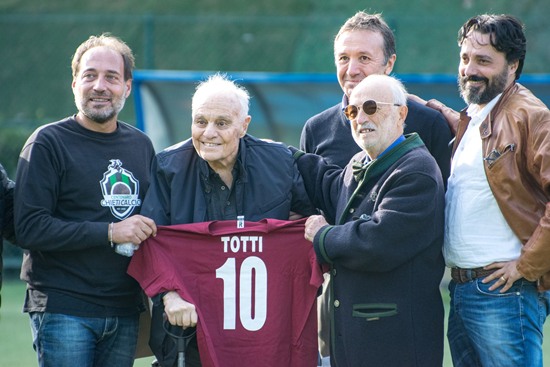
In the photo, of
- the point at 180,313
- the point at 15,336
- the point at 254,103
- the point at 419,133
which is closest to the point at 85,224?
the point at 180,313

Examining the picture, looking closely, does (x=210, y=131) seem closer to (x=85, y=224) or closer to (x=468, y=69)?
(x=85, y=224)

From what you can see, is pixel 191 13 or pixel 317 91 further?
pixel 191 13

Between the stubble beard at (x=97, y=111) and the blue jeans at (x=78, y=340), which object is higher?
the stubble beard at (x=97, y=111)

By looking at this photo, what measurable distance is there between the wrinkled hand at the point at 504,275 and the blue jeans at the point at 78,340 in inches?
71.8

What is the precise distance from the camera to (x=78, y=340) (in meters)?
4.34

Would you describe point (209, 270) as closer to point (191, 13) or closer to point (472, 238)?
point (472, 238)

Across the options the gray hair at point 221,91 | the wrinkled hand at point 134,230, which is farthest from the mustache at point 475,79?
the wrinkled hand at point 134,230

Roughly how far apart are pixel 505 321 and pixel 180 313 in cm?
148

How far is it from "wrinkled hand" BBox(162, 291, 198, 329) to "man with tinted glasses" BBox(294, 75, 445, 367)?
0.65 meters

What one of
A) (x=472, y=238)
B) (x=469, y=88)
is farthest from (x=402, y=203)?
(x=469, y=88)

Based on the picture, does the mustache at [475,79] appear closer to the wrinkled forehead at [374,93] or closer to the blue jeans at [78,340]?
the wrinkled forehead at [374,93]

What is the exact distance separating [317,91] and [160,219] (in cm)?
601

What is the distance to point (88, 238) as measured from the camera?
14.0 ft

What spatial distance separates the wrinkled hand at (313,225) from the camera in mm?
4227
